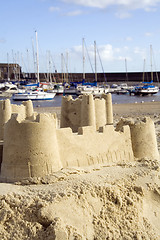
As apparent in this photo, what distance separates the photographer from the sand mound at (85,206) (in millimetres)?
8062

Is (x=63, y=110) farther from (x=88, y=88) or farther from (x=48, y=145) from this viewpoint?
(x=88, y=88)

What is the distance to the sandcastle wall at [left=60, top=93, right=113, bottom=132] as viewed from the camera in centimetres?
1309

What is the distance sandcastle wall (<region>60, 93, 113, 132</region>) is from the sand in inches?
109

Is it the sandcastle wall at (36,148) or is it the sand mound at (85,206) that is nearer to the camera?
the sand mound at (85,206)

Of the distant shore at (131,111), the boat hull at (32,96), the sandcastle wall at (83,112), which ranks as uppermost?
the boat hull at (32,96)

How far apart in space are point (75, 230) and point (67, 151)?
2.44m

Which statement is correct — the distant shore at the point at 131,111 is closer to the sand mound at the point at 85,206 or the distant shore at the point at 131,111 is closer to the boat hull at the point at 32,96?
the boat hull at the point at 32,96

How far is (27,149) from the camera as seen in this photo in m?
9.14

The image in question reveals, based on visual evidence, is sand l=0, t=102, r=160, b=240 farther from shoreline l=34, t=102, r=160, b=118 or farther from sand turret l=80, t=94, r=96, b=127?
shoreline l=34, t=102, r=160, b=118

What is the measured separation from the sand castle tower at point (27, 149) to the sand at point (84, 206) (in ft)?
0.86

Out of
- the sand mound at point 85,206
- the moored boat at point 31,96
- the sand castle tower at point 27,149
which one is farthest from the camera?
the moored boat at point 31,96

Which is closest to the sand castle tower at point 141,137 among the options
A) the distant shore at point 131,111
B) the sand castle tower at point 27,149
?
the sand castle tower at point 27,149

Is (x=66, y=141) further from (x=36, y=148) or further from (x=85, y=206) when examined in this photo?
(x=85, y=206)

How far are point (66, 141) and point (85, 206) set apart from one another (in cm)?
198
